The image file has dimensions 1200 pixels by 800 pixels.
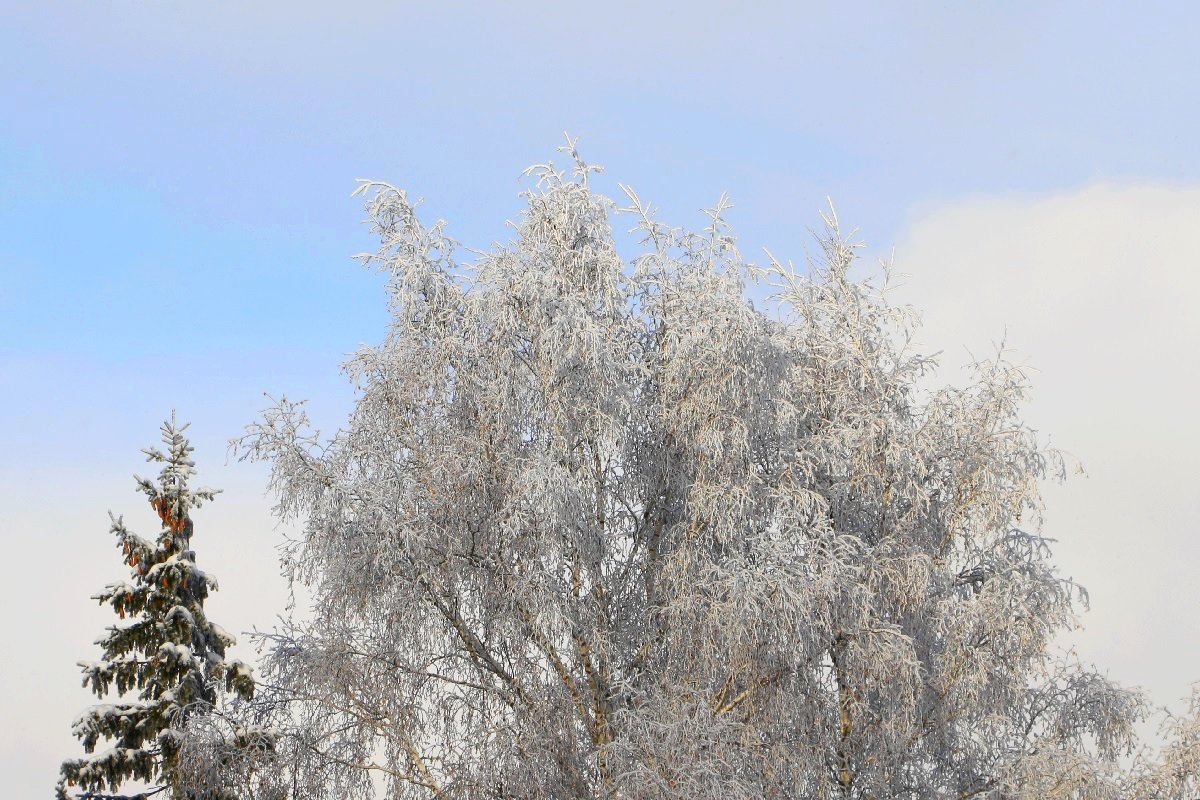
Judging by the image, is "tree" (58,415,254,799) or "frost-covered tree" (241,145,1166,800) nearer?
"frost-covered tree" (241,145,1166,800)

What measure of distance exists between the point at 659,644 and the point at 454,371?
3.53 m

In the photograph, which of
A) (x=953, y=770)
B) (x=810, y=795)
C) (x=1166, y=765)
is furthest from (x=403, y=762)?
(x=1166, y=765)

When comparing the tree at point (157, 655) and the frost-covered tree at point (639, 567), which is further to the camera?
the tree at point (157, 655)

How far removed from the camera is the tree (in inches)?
596

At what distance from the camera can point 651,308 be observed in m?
13.0

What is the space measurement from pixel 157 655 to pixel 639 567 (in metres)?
6.83

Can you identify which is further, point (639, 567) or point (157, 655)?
point (157, 655)

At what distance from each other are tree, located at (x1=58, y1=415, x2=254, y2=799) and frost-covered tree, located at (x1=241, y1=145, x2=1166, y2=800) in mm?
3528

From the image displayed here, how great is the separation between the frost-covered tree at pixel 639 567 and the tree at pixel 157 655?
3528mm

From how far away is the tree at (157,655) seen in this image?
1514 centimetres

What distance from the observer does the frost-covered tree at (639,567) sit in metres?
11.4

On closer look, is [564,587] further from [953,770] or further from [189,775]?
A: [953,770]

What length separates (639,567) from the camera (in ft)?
40.9

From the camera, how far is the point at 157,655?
50.4 ft
